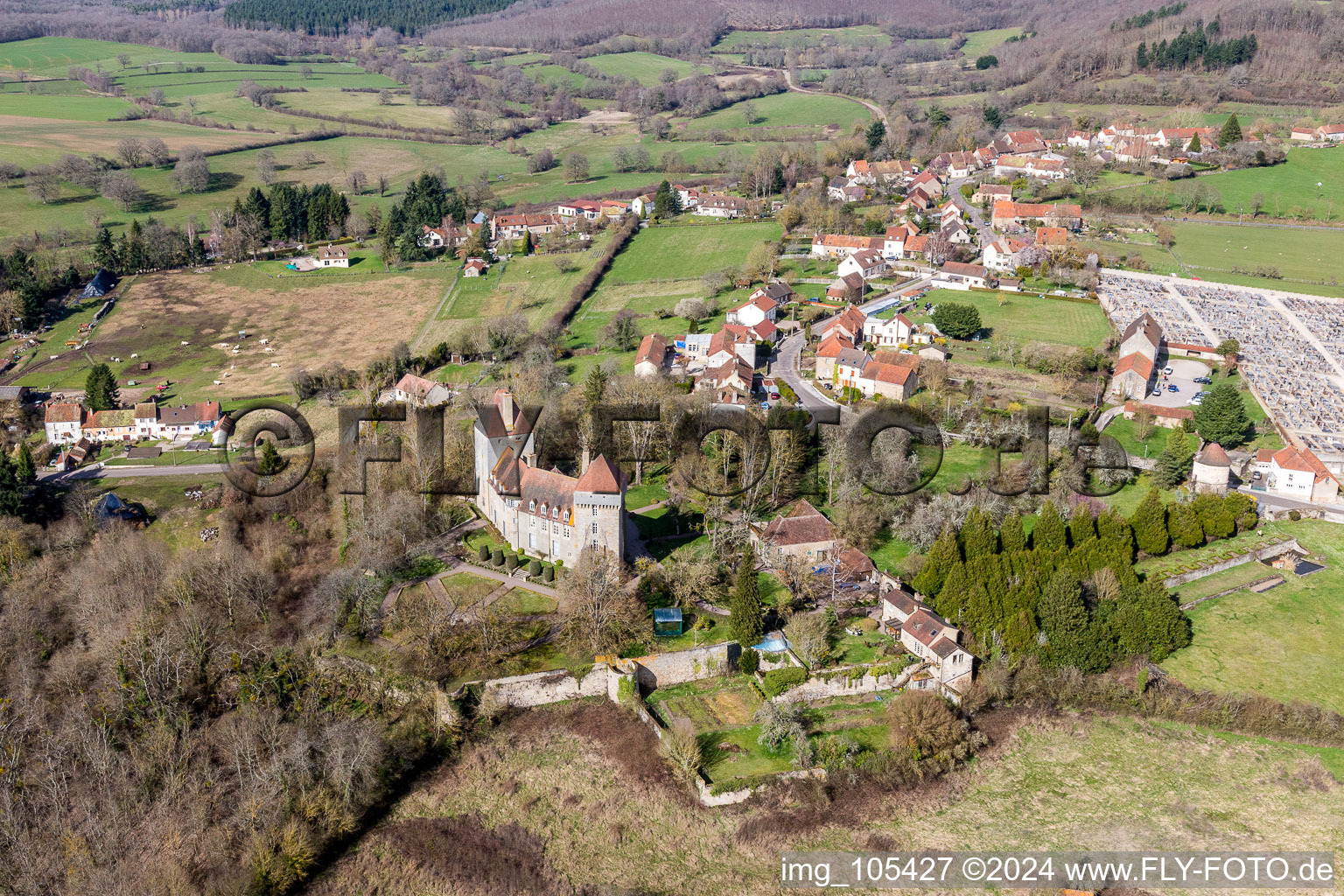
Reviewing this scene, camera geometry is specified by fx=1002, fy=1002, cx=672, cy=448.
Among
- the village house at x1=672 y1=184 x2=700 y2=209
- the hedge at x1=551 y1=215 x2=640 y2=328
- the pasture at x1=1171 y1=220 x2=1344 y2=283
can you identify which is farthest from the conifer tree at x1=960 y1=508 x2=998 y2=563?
the village house at x1=672 y1=184 x2=700 y2=209

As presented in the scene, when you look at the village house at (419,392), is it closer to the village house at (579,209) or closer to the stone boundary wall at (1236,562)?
the stone boundary wall at (1236,562)

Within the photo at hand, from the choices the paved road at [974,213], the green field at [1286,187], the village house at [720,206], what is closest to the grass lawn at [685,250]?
the village house at [720,206]

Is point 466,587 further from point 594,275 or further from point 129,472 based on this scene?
point 594,275

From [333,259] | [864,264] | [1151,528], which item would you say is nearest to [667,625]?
[1151,528]

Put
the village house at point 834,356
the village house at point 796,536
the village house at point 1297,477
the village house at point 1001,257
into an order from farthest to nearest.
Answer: the village house at point 1001,257
the village house at point 834,356
the village house at point 1297,477
the village house at point 796,536

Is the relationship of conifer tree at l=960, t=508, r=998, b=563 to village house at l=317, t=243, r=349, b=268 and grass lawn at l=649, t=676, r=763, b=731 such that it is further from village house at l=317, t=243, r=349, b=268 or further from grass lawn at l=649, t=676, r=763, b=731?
village house at l=317, t=243, r=349, b=268

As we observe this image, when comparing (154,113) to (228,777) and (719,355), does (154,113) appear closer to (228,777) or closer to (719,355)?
(719,355)
